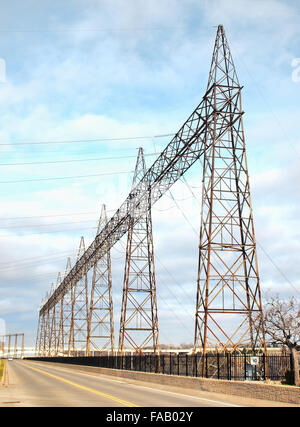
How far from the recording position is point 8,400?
16.6m

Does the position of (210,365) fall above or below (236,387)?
above

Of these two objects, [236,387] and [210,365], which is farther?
[210,365]

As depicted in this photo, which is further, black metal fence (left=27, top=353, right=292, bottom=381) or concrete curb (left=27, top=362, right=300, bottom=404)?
black metal fence (left=27, top=353, right=292, bottom=381)

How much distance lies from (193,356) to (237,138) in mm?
13443

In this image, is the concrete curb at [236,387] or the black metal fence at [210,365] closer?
the concrete curb at [236,387]

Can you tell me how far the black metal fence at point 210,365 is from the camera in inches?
883

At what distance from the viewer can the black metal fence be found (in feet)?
73.6

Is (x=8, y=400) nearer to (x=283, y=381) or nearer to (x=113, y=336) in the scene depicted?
(x=283, y=381)

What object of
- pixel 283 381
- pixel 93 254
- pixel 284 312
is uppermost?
pixel 93 254

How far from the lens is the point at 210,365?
82.6 feet
